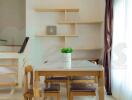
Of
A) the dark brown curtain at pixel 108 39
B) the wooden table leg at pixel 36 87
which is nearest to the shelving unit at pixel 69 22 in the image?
the dark brown curtain at pixel 108 39

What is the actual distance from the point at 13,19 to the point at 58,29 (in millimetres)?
1928

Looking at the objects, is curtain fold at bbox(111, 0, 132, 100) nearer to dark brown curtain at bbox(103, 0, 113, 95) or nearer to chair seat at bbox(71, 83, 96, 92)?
dark brown curtain at bbox(103, 0, 113, 95)

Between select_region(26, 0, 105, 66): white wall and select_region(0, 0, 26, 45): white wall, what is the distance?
1326 mm

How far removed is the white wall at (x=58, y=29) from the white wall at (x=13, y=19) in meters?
1.33

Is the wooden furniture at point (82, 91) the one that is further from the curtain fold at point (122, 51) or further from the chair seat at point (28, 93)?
the curtain fold at point (122, 51)

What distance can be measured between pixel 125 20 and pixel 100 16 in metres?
1.91

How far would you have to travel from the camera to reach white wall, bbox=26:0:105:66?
6.00 m

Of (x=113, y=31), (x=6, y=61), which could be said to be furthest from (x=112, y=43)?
(x=6, y=61)

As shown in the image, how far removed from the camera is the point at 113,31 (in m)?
4.84

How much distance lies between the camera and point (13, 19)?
729 centimetres

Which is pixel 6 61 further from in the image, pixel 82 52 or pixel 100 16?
pixel 100 16

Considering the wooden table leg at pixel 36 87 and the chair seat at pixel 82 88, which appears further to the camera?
the chair seat at pixel 82 88

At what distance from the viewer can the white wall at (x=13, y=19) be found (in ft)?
23.8

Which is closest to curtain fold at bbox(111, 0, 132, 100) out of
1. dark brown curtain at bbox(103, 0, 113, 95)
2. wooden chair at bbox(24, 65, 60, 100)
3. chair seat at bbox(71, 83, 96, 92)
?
dark brown curtain at bbox(103, 0, 113, 95)
